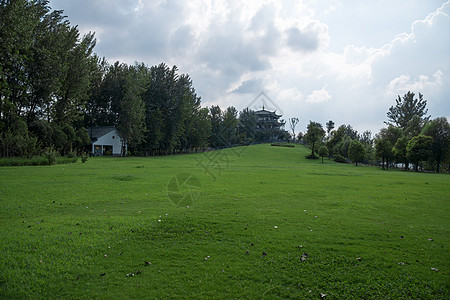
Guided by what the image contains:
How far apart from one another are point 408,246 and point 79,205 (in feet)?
34.0

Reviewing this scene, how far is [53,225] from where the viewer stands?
22.5 ft

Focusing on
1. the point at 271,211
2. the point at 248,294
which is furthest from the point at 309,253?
the point at 271,211

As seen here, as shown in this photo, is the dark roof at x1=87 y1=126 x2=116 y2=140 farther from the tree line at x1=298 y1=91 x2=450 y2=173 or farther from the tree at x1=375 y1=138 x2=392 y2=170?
the tree at x1=375 y1=138 x2=392 y2=170

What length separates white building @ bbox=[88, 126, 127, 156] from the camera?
5461cm

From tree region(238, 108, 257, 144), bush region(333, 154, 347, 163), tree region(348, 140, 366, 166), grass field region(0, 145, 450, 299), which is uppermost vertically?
tree region(238, 108, 257, 144)

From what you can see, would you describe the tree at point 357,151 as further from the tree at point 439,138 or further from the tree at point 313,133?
the tree at point 439,138

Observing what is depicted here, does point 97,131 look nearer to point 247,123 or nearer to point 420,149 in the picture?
point 247,123

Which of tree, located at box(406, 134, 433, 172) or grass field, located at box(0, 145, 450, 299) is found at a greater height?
tree, located at box(406, 134, 433, 172)

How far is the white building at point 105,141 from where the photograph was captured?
54606 mm

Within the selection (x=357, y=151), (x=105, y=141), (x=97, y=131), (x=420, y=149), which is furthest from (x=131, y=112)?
(x=420, y=149)

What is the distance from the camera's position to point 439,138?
158ft

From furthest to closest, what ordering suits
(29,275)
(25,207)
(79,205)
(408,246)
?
(79,205) < (25,207) < (408,246) < (29,275)

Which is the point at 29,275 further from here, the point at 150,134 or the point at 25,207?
the point at 150,134

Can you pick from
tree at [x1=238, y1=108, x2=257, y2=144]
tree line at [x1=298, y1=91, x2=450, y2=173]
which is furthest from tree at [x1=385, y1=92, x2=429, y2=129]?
tree at [x1=238, y1=108, x2=257, y2=144]
